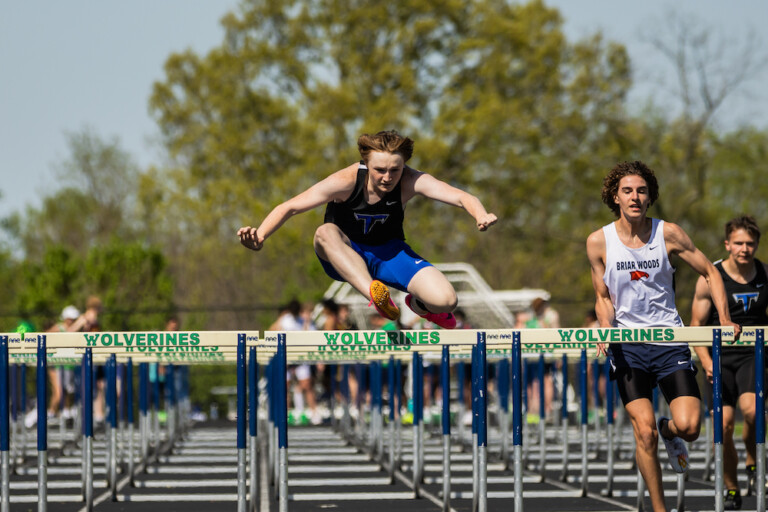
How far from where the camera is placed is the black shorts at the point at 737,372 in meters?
8.04

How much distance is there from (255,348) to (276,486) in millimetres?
2802

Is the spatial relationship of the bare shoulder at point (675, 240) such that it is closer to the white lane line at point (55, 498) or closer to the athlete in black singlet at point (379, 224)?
the athlete in black singlet at point (379, 224)

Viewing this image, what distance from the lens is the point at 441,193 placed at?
6.47 meters

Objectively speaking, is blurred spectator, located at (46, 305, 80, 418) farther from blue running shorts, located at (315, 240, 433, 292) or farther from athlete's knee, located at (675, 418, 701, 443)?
athlete's knee, located at (675, 418, 701, 443)

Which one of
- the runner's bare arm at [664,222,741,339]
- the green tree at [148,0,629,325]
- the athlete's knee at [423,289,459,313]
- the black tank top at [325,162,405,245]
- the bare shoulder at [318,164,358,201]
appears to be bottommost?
the athlete's knee at [423,289,459,313]

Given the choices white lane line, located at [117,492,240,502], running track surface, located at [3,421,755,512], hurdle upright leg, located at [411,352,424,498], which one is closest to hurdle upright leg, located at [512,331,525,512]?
running track surface, located at [3,421,755,512]

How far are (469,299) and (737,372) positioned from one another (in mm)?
12420

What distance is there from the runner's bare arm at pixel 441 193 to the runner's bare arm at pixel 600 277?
26.2 inches

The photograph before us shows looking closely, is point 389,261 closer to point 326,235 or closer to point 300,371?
point 326,235

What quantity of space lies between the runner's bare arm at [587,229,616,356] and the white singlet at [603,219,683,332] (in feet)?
0.10

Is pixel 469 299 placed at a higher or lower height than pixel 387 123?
lower

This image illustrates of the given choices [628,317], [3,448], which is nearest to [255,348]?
[3,448]

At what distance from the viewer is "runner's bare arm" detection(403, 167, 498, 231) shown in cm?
607

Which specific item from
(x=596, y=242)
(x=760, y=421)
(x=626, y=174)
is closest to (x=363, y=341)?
(x=596, y=242)
